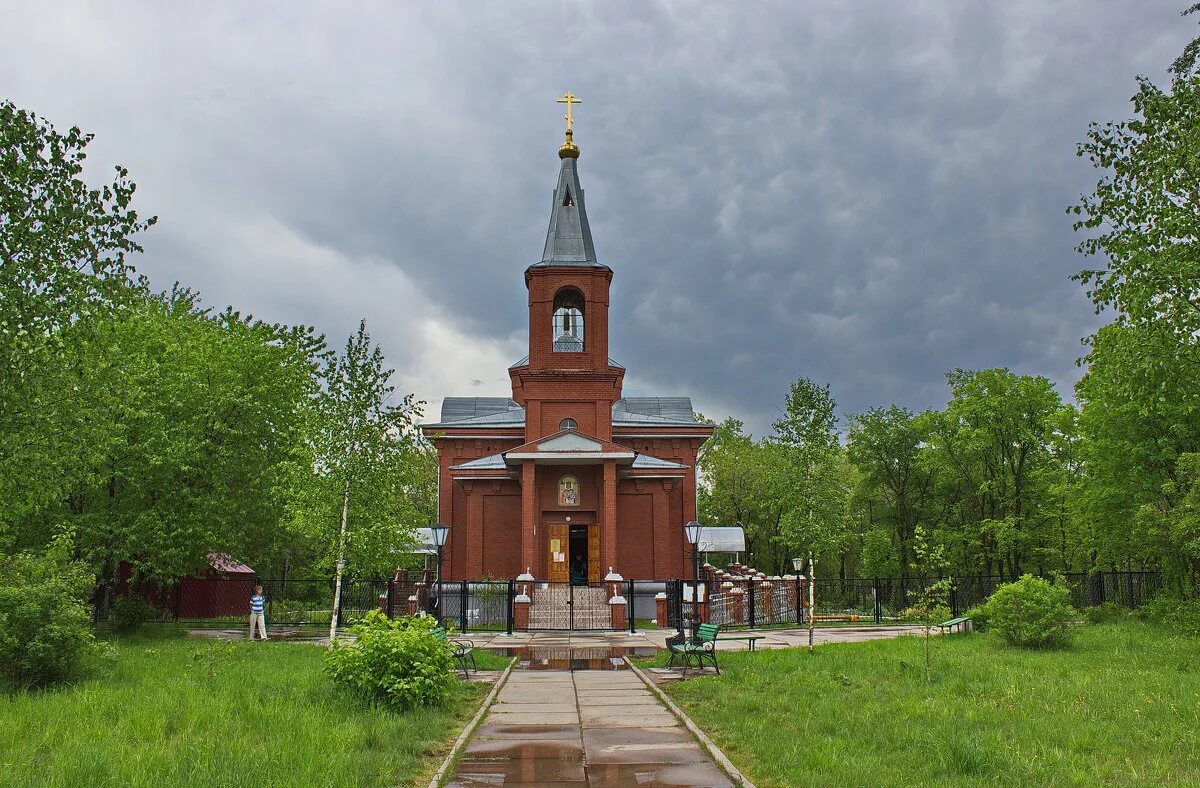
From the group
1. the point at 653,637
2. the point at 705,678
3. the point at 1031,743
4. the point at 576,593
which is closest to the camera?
the point at 1031,743

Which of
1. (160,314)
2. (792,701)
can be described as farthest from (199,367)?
(792,701)

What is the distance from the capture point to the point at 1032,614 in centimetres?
1554

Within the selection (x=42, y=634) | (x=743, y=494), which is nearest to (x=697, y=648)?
(x=42, y=634)

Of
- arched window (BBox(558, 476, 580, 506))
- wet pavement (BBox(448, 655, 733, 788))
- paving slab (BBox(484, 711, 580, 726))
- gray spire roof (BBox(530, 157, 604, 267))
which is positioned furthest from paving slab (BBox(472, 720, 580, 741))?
gray spire roof (BBox(530, 157, 604, 267))

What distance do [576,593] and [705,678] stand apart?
16.2 metres

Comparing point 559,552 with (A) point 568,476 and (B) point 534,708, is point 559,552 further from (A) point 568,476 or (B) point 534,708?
(B) point 534,708

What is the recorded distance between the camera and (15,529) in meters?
20.7

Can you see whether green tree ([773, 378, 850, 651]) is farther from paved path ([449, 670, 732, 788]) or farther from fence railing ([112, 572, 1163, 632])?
paved path ([449, 670, 732, 788])

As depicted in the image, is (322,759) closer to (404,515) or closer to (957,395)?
(404,515)

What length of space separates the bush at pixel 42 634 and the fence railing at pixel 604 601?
38.7 feet

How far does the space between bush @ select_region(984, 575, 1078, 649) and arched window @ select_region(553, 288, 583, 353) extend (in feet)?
76.8

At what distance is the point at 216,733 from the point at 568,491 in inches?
1034

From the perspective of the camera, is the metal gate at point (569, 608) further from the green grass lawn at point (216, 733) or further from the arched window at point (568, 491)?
the green grass lawn at point (216, 733)

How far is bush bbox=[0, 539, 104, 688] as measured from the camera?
37.0ft
